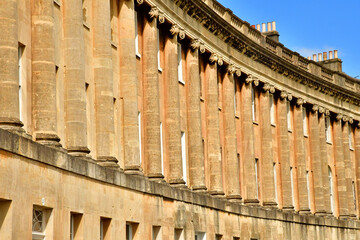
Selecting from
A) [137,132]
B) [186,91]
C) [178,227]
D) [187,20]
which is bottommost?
[178,227]

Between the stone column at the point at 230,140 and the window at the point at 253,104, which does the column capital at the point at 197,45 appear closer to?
the stone column at the point at 230,140

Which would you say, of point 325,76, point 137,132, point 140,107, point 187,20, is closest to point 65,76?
point 137,132

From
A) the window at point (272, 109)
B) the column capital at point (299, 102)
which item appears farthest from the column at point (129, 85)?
the column capital at point (299, 102)

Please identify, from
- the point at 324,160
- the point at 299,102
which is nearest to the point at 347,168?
the point at 324,160

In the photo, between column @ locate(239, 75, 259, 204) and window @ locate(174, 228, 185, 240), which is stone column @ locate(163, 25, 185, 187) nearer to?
window @ locate(174, 228, 185, 240)

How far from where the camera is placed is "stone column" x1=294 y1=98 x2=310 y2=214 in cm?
5416

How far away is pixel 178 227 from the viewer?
35.4 m

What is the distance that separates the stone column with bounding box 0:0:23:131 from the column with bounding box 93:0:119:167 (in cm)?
724

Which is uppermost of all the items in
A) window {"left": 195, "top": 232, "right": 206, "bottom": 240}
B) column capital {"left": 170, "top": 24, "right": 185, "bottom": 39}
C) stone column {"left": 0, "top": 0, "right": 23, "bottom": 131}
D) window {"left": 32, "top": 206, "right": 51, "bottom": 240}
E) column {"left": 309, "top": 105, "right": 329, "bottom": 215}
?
column capital {"left": 170, "top": 24, "right": 185, "bottom": 39}

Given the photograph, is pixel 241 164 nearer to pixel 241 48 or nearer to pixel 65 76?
pixel 241 48

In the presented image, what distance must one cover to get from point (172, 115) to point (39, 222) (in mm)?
14512

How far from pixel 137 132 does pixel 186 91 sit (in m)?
8.57

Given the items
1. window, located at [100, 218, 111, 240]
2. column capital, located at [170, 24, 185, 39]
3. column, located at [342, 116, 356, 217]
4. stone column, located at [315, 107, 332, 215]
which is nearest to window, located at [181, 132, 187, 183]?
column capital, located at [170, 24, 185, 39]

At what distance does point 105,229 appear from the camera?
1129 inches
